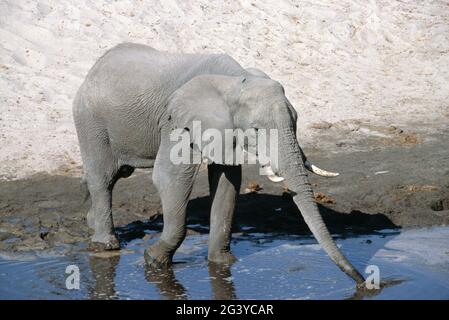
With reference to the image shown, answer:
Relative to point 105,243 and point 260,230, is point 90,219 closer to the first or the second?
point 105,243

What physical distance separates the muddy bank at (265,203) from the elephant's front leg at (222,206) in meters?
1.29

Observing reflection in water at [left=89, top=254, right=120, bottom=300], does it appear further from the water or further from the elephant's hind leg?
the elephant's hind leg

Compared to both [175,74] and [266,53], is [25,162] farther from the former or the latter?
[266,53]

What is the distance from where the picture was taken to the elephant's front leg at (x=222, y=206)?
31.1 feet

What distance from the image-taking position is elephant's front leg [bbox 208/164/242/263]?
947 cm

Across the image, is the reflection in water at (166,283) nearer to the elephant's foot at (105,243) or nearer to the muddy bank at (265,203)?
the elephant's foot at (105,243)

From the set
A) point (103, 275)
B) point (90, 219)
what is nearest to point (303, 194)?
point (103, 275)

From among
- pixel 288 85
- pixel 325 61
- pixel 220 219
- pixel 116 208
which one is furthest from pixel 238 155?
pixel 325 61

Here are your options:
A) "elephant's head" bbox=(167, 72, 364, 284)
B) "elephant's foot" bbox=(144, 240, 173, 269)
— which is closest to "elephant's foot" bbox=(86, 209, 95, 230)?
"elephant's foot" bbox=(144, 240, 173, 269)

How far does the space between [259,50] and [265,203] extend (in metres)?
5.67

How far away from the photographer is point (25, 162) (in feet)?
43.0

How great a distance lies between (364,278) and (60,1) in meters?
9.93

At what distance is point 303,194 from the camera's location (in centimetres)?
787

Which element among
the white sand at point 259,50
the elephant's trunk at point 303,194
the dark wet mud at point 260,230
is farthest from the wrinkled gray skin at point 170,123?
the white sand at point 259,50
